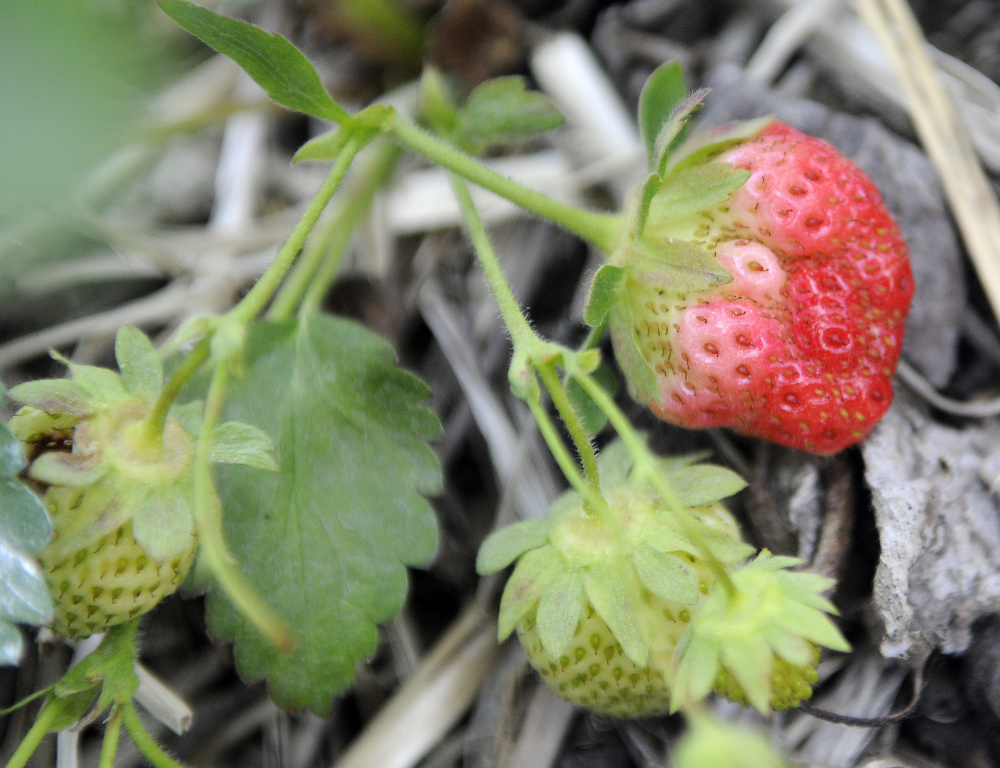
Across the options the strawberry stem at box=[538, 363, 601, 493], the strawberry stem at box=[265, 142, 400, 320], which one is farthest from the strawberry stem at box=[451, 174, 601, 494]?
the strawberry stem at box=[265, 142, 400, 320]

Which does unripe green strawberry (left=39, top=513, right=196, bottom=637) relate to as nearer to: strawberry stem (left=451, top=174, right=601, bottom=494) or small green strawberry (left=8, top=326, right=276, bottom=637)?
small green strawberry (left=8, top=326, right=276, bottom=637)

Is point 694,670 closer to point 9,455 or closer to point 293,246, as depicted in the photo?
point 293,246

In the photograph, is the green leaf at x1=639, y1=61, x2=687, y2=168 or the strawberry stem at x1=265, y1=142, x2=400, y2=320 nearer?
the green leaf at x1=639, y1=61, x2=687, y2=168

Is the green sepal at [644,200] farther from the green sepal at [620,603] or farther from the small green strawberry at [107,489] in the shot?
the small green strawberry at [107,489]

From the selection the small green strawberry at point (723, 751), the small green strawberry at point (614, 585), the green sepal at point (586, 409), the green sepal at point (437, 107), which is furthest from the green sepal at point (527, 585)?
the green sepal at point (437, 107)

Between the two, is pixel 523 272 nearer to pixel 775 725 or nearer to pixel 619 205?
pixel 619 205

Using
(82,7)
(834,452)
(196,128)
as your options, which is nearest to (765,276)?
(834,452)

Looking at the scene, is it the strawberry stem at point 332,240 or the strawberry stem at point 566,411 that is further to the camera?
the strawberry stem at point 332,240

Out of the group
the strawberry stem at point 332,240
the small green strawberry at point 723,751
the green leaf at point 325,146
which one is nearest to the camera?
the small green strawberry at point 723,751
